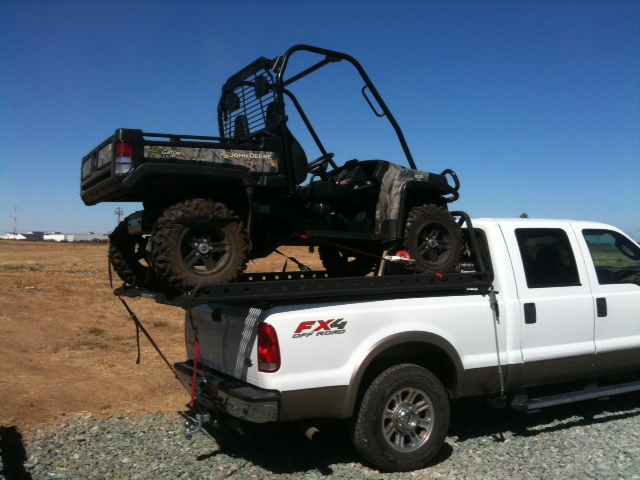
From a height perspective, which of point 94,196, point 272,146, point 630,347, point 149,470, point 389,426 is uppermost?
point 272,146

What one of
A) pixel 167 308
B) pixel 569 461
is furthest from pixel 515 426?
pixel 167 308

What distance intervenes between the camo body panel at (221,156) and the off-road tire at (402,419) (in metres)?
2.05

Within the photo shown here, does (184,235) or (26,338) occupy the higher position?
(184,235)

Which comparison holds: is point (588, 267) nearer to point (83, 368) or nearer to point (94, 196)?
point (94, 196)

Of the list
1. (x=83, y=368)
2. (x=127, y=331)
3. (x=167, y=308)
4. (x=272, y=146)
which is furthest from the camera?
(x=167, y=308)

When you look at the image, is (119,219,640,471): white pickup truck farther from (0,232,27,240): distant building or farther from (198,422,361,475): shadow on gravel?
(0,232,27,240): distant building

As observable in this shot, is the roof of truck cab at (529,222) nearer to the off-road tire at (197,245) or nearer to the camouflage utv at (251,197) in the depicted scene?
the camouflage utv at (251,197)

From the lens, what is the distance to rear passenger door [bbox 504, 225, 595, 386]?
19.0ft

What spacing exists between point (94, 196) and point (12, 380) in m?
4.03

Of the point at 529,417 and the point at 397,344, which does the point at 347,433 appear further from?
the point at 529,417

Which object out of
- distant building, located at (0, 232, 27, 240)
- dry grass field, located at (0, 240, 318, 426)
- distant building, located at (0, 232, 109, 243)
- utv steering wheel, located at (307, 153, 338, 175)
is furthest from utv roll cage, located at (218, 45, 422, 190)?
distant building, located at (0, 232, 27, 240)

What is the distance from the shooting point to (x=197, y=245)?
4.98m

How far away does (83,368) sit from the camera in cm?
941

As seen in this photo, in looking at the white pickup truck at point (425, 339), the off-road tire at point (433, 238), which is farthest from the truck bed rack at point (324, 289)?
the off-road tire at point (433, 238)
